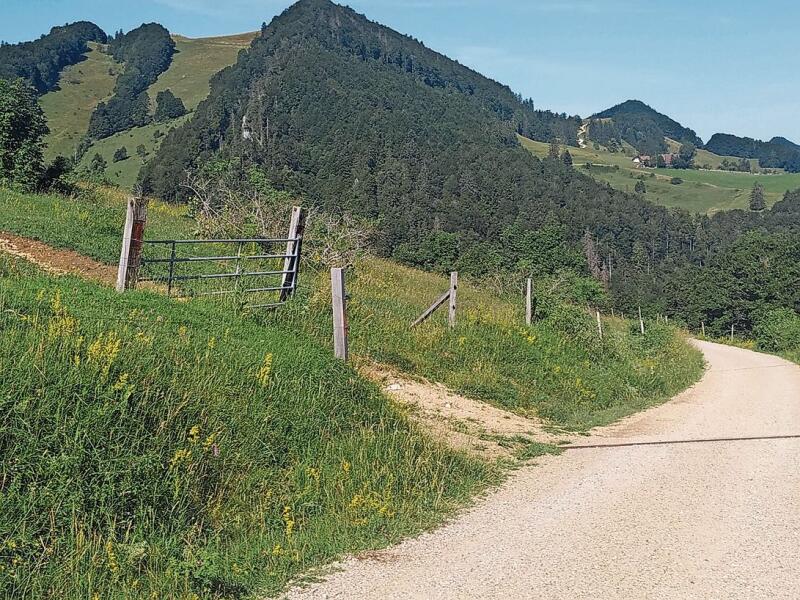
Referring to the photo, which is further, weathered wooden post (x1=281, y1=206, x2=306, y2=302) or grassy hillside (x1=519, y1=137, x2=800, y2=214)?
grassy hillside (x1=519, y1=137, x2=800, y2=214)

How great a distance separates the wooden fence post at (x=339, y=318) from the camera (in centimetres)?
912

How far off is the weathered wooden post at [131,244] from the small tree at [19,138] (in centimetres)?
1215

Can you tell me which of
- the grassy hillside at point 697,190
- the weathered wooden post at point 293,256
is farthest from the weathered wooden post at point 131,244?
the grassy hillside at point 697,190

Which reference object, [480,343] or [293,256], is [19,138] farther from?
[480,343]

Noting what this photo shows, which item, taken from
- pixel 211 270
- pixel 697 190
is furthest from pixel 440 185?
pixel 211 270

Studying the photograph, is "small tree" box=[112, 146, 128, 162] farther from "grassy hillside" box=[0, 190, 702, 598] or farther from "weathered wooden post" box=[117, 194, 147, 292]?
"weathered wooden post" box=[117, 194, 147, 292]

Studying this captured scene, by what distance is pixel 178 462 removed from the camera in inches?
217

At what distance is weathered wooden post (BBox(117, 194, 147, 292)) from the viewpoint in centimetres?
963

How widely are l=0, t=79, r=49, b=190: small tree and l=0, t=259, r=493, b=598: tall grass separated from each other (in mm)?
13897

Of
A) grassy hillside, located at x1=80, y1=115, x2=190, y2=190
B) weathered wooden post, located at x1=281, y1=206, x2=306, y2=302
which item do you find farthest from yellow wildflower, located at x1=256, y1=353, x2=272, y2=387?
grassy hillside, located at x1=80, y1=115, x2=190, y2=190

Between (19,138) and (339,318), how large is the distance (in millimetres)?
15666

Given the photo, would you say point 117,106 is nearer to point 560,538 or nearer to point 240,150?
point 240,150

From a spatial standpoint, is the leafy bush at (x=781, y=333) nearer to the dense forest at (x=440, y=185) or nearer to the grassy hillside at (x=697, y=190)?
the dense forest at (x=440, y=185)

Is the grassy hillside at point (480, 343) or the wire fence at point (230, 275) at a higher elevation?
the wire fence at point (230, 275)
